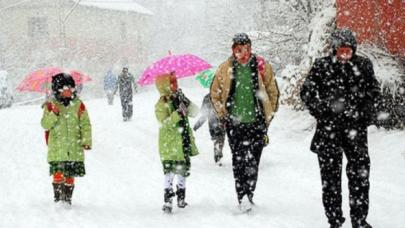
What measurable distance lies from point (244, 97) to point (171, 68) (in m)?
1.45

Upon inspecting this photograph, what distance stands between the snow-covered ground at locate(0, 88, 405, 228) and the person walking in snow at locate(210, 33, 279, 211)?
559 millimetres

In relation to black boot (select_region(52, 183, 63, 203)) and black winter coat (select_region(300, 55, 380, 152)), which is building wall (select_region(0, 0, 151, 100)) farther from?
black winter coat (select_region(300, 55, 380, 152))

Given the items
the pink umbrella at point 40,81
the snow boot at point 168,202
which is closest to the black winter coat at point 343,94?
the snow boot at point 168,202

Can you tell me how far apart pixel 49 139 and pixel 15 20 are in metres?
43.1

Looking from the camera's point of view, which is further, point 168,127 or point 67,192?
point 67,192

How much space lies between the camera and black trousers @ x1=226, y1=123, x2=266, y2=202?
22.3 feet

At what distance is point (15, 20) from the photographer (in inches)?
1891

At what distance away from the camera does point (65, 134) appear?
7.56 meters

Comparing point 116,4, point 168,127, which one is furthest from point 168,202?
point 116,4

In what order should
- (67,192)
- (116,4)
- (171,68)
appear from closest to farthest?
1. (67,192)
2. (171,68)
3. (116,4)

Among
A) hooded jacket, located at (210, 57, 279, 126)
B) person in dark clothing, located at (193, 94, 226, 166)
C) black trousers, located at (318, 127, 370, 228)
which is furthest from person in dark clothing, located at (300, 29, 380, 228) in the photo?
person in dark clothing, located at (193, 94, 226, 166)

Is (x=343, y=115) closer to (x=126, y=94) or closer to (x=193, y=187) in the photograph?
(x=193, y=187)

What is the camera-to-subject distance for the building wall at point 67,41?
46.3 m

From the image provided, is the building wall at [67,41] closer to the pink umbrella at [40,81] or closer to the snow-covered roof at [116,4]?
the snow-covered roof at [116,4]
